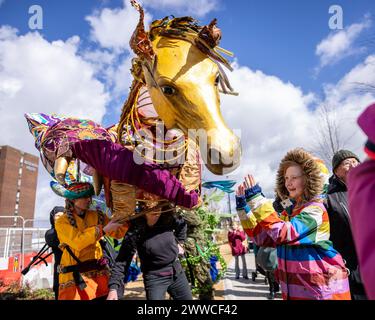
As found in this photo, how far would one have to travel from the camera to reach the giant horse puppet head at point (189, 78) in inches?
56.1

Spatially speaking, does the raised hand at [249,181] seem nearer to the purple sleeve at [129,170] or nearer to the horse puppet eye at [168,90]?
the purple sleeve at [129,170]

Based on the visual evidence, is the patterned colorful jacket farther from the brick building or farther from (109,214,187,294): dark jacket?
the brick building

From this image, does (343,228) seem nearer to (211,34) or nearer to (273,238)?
(273,238)

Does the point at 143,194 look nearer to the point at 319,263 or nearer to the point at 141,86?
the point at 141,86

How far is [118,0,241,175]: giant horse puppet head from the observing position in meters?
1.42

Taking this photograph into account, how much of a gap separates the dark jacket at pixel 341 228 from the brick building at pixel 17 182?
45.5 m

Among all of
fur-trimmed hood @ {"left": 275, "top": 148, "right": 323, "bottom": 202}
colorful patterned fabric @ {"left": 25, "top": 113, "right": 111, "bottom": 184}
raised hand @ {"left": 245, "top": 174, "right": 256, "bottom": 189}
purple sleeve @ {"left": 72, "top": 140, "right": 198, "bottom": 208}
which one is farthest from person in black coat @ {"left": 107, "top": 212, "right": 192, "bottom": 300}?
fur-trimmed hood @ {"left": 275, "top": 148, "right": 323, "bottom": 202}

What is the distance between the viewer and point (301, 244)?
74.5 inches

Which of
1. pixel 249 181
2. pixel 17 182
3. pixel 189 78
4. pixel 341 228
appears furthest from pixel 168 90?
pixel 17 182

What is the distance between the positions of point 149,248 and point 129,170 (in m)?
1.13

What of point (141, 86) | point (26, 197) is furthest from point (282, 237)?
point (26, 197)

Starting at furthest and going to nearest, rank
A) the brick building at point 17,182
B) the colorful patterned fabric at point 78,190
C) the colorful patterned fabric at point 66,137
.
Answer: the brick building at point 17,182 < the colorful patterned fabric at point 78,190 < the colorful patterned fabric at point 66,137

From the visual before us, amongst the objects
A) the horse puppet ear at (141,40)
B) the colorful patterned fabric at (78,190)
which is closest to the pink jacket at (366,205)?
the horse puppet ear at (141,40)

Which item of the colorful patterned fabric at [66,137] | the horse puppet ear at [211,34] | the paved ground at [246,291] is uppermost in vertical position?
the horse puppet ear at [211,34]
